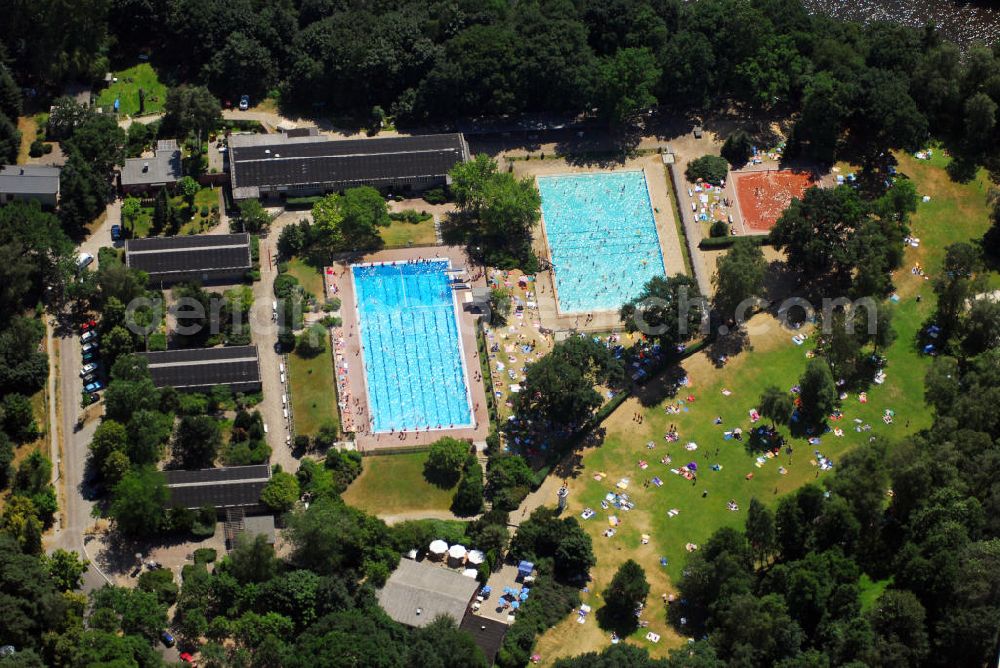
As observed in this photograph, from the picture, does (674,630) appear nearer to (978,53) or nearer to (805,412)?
(805,412)

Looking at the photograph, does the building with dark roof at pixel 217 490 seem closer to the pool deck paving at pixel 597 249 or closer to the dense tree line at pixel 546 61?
the pool deck paving at pixel 597 249

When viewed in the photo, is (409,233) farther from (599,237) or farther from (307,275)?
(599,237)

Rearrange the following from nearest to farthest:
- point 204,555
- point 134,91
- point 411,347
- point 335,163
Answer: point 204,555 → point 411,347 → point 335,163 → point 134,91

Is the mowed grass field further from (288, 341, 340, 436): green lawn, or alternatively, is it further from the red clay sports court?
(288, 341, 340, 436): green lawn

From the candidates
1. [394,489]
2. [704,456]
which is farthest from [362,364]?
[704,456]

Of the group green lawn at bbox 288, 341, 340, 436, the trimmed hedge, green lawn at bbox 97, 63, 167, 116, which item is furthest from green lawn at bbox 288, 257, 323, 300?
the trimmed hedge

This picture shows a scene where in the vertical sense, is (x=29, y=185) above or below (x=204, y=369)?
above

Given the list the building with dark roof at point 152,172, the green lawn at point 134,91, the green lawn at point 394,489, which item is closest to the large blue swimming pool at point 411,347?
the green lawn at point 394,489
